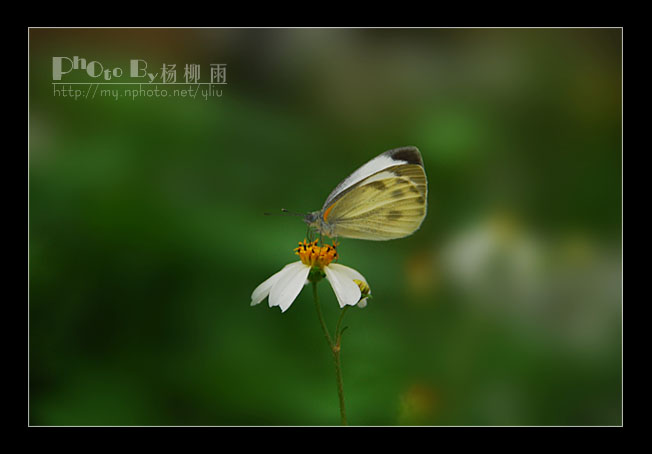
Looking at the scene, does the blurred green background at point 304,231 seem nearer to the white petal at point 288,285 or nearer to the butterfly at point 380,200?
the butterfly at point 380,200

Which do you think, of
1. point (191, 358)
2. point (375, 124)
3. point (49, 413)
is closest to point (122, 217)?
point (191, 358)

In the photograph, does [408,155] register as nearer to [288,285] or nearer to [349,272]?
[349,272]

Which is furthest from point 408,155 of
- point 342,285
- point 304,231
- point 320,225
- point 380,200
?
point 304,231

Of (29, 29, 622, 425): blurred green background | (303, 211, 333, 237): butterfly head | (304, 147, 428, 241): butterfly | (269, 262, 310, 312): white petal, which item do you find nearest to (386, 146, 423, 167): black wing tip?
(304, 147, 428, 241): butterfly

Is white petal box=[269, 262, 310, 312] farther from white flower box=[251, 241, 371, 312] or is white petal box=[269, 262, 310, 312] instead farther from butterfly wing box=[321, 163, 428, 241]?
butterfly wing box=[321, 163, 428, 241]

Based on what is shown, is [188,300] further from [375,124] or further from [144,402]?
[375,124]
